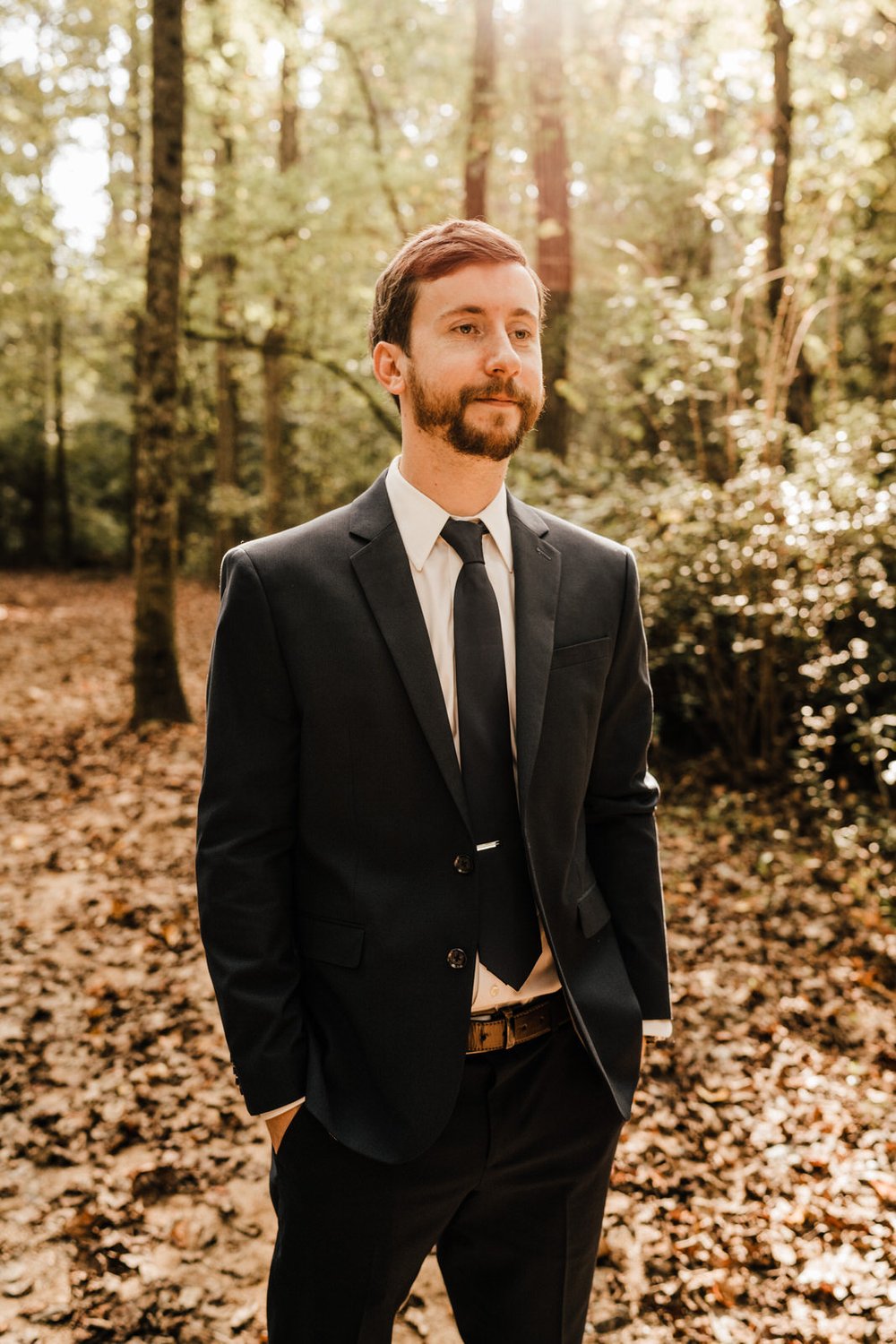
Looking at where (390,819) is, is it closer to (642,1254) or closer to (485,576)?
(485,576)

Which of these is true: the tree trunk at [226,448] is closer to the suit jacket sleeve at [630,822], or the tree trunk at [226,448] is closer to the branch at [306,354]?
the branch at [306,354]

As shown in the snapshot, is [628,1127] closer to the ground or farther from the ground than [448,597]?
closer to the ground

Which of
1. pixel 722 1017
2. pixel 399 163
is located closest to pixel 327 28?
pixel 399 163

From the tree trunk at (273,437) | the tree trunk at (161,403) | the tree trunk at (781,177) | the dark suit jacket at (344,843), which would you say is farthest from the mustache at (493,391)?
the tree trunk at (273,437)

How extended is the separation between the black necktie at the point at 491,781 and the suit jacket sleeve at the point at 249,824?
35 cm

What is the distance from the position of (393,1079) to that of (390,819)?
49cm

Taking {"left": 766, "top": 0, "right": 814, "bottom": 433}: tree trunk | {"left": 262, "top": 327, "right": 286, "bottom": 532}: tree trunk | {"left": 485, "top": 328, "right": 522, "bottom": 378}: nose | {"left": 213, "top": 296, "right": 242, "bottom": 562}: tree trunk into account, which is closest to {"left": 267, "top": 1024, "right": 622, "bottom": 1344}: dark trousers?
{"left": 485, "top": 328, "right": 522, "bottom": 378}: nose

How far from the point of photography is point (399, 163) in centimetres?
1191

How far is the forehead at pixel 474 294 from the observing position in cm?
184

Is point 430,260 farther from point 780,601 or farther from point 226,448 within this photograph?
point 226,448

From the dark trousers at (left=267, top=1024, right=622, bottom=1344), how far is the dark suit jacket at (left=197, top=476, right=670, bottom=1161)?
0.27 ft

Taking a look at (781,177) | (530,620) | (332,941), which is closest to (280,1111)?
(332,941)

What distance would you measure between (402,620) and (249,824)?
0.50 m

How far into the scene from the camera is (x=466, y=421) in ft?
6.03
